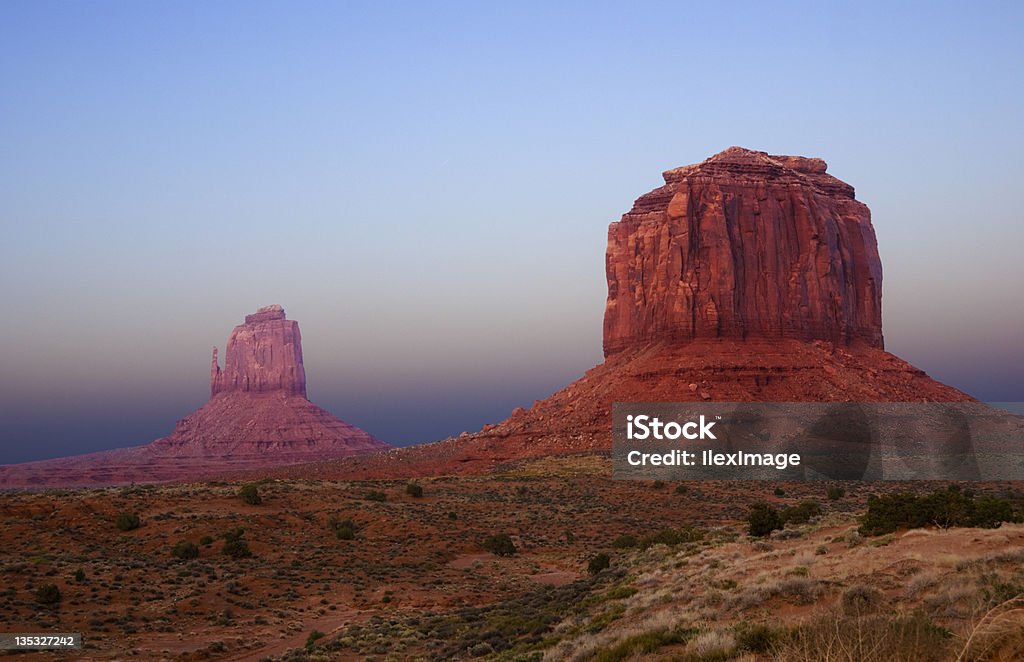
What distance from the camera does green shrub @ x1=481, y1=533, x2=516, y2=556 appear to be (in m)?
35.8

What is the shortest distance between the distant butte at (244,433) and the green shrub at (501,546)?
91.4m

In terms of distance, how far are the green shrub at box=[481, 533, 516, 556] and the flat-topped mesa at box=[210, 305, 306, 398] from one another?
149635 mm

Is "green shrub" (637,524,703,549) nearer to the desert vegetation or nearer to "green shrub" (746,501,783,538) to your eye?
the desert vegetation

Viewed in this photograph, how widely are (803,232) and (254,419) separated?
113819 millimetres

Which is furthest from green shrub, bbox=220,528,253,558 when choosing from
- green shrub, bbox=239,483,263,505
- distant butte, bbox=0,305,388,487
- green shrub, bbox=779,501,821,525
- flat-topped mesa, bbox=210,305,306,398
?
flat-topped mesa, bbox=210,305,306,398

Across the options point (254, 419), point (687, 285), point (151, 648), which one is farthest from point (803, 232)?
point (254, 419)

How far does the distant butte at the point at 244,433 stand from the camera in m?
130

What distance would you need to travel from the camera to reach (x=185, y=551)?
3325cm

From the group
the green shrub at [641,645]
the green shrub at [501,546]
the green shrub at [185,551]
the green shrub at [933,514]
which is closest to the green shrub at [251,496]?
the green shrub at [185,551]

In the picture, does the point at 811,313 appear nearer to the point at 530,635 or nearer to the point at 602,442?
the point at 602,442

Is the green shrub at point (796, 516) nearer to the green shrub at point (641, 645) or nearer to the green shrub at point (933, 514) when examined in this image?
the green shrub at point (933, 514)

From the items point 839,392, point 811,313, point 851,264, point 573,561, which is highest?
point 851,264

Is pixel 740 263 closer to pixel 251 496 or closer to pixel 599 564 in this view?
pixel 251 496

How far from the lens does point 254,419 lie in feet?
535
